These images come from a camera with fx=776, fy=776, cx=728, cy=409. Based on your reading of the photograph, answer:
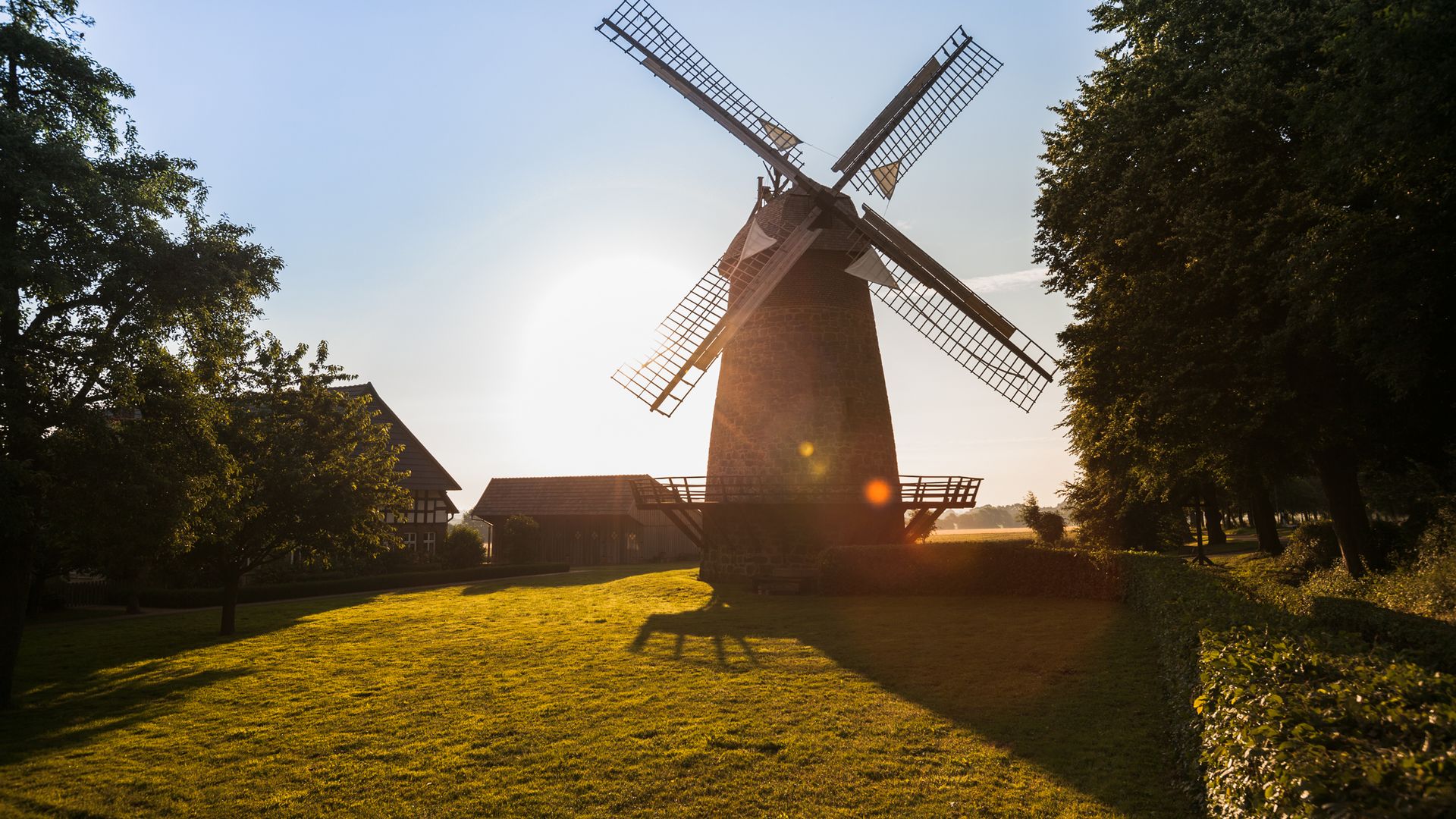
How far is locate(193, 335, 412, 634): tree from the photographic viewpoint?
59.1 ft

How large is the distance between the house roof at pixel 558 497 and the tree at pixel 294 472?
75.0ft

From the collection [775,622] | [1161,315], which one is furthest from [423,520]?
[1161,315]

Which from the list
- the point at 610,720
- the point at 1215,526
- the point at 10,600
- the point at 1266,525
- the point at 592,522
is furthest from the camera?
the point at 592,522

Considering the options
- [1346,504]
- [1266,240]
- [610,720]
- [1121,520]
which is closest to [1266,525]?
[1121,520]

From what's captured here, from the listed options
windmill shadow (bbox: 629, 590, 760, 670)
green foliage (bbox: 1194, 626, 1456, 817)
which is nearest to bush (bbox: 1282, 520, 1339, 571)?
windmill shadow (bbox: 629, 590, 760, 670)

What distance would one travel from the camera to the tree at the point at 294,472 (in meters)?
18.0

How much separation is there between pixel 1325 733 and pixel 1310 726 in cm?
8

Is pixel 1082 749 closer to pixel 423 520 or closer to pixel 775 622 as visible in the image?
pixel 775 622

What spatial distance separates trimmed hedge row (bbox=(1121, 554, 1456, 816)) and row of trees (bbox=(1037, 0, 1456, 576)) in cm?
766

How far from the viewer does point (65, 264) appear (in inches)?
Answer: 472

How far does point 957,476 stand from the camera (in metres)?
22.9

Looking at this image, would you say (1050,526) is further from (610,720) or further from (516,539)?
(610,720)

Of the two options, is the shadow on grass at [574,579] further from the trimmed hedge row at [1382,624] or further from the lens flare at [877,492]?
the trimmed hedge row at [1382,624]

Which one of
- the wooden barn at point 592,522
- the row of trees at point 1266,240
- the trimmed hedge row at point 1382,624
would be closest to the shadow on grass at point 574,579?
the wooden barn at point 592,522
